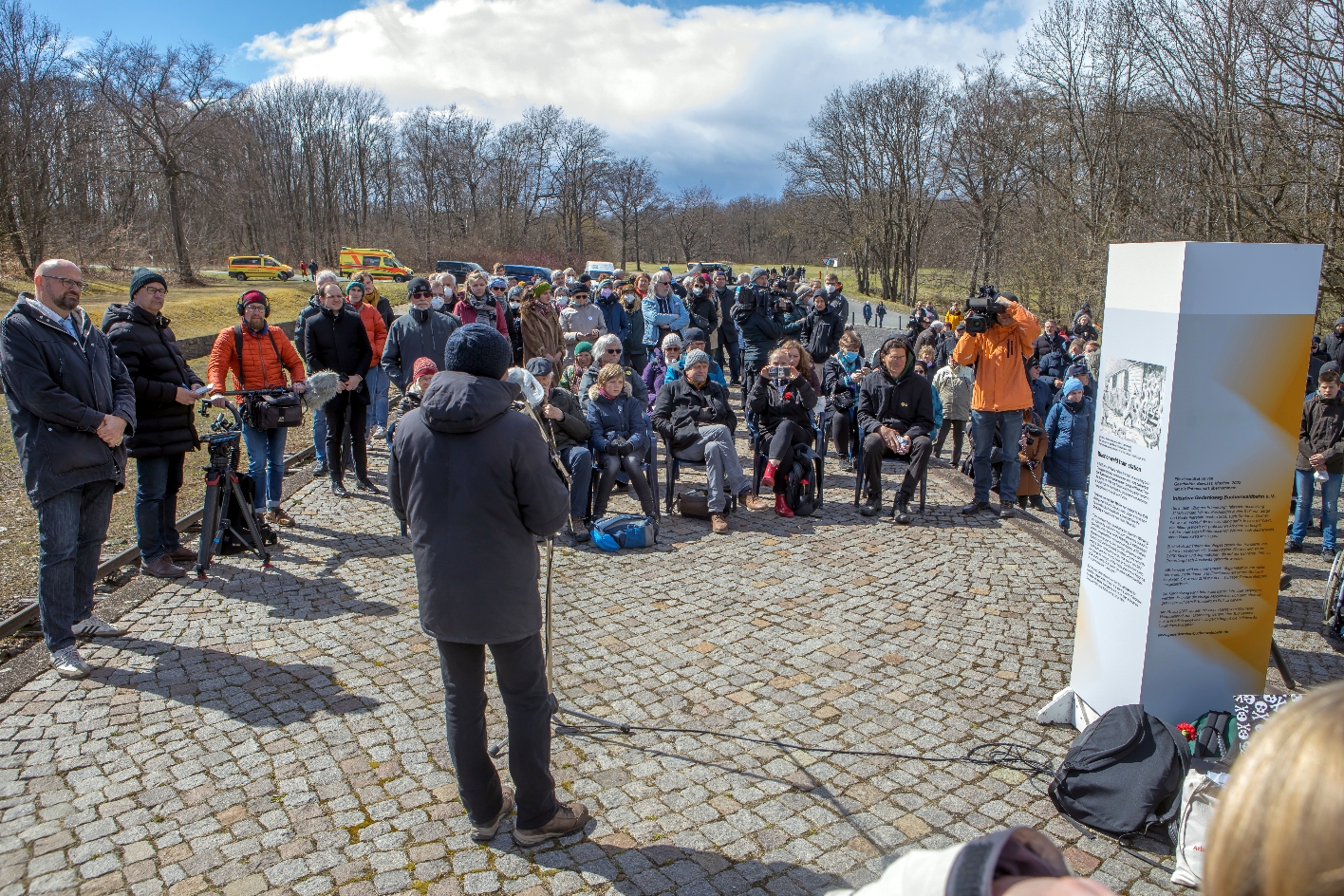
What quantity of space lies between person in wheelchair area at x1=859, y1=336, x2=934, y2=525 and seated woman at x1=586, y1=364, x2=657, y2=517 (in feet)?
6.82

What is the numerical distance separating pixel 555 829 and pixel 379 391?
6.94m

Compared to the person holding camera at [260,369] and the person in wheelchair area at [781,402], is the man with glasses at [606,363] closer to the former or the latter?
the person in wheelchair area at [781,402]

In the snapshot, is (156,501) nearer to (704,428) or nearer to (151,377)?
(151,377)

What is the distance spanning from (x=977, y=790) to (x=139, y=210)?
50688 millimetres

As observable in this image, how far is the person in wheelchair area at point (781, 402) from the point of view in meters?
7.96

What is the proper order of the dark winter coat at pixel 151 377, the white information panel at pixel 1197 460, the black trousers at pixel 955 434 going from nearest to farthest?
1. the white information panel at pixel 1197 460
2. the dark winter coat at pixel 151 377
3. the black trousers at pixel 955 434

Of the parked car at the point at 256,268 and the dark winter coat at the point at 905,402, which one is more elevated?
the parked car at the point at 256,268

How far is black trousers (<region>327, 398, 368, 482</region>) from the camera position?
26.0ft

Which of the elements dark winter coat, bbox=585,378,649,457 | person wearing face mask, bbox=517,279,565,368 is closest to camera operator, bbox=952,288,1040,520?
dark winter coat, bbox=585,378,649,457

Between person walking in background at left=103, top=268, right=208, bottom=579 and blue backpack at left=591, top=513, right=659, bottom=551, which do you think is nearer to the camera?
person walking in background at left=103, top=268, right=208, bottom=579

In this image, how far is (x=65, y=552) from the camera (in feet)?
15.1

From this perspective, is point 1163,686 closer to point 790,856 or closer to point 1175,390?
point 1175,390

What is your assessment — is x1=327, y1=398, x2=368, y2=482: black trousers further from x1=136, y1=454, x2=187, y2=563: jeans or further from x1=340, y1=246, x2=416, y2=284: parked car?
x1=340, y1=246, x2=416, y2=284: parked car

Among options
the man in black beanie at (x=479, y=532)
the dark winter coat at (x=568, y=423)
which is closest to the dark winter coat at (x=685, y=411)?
the dark winter coat at (x=568, y=423)
